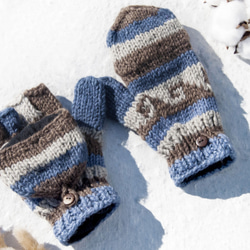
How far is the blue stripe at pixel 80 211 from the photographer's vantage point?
1.05m

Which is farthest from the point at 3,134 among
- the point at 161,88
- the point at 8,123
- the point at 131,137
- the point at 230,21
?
the point at 230,21

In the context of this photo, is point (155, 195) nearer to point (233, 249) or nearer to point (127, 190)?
point (127, 190)

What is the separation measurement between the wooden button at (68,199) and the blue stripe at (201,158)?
11.6 inches

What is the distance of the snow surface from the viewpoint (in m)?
1.16

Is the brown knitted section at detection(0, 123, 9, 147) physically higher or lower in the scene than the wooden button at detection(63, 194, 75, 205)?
higher

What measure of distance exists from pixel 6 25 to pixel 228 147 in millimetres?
800

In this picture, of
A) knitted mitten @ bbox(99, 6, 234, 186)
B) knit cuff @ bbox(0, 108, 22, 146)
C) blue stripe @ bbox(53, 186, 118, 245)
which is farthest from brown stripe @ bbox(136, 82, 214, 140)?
knit cuff @ bbox(0, 108, 22, 146)

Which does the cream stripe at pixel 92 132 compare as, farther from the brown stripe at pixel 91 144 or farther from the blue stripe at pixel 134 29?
the blue stripe at pixel 134 29

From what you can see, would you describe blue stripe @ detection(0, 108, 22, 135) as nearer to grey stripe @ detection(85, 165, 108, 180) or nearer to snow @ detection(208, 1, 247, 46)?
grey stripe @ detection(85, 165, 108, 180)

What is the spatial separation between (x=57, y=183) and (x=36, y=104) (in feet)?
0.81

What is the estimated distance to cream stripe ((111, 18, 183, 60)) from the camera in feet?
3.76

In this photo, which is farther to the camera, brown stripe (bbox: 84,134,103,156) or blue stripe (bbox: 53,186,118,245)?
brown stripe (bbox: 84,134,103,156)

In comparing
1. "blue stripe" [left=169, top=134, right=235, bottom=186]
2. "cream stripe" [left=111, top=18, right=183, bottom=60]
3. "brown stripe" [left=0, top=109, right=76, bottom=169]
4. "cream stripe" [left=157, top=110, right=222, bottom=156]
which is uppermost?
"cream stripe" [left=111, top=18, right=183, bottom=60]

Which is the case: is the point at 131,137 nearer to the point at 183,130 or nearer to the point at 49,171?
the point at 183,130
